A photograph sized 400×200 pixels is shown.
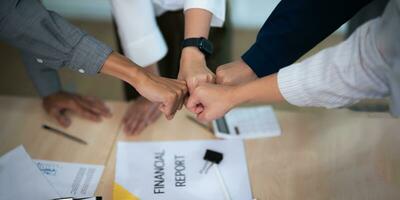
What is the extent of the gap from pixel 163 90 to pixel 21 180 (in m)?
0.36

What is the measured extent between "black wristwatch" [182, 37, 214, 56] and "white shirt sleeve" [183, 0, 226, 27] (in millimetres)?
53

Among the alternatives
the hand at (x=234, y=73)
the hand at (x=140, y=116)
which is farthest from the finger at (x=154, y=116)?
the hand at (x=234, y=73)

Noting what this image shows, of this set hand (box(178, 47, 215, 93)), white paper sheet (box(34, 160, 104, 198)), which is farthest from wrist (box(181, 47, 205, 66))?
white paper sheet (box(34, 160, 104, 198))

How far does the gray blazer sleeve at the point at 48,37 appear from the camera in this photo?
840mm

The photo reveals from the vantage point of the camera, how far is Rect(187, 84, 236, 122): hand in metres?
0.92

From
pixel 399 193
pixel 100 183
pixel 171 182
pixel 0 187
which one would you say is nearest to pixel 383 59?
pixel 399 193

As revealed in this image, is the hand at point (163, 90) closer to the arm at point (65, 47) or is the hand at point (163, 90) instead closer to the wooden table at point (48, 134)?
the arm at point (65, 47)

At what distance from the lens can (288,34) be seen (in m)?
0.96

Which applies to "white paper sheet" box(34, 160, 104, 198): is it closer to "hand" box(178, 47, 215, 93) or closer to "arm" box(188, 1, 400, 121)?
"hand" box(178, 47, 215, 93)

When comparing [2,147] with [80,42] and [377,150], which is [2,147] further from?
[377,150]

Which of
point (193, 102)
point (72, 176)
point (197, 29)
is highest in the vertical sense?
point (197, 29)

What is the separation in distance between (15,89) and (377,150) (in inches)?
56.5

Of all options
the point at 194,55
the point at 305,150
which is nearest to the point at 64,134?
the point at 194,55

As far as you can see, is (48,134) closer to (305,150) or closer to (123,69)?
(123,69)
